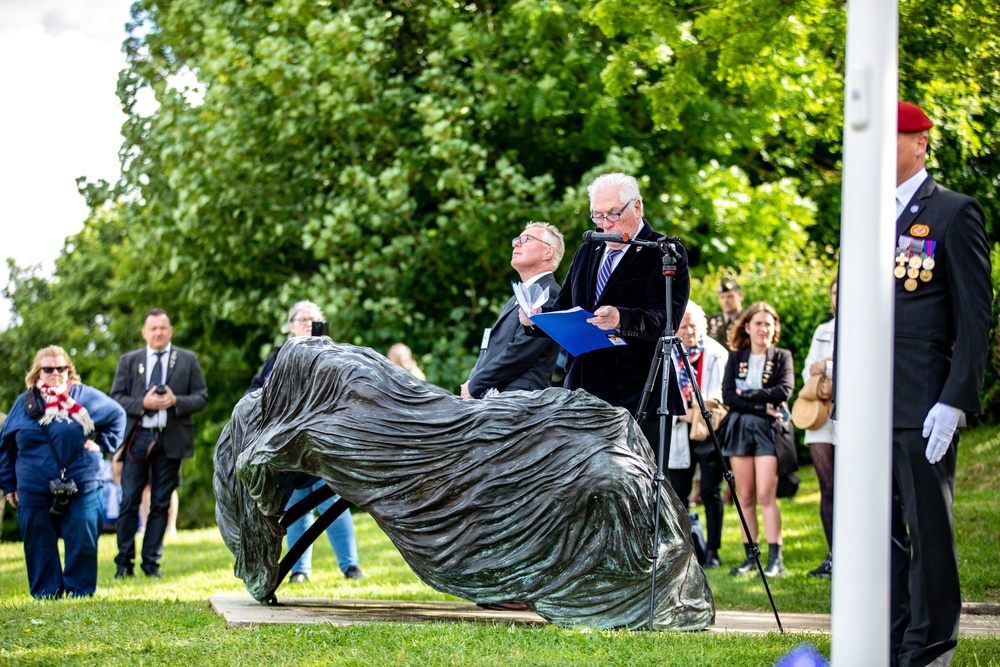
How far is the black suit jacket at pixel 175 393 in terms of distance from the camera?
424 inches

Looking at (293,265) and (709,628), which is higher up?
(293,265)

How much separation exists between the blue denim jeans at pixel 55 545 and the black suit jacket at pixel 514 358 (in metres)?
3.54

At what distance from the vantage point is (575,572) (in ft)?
19.2

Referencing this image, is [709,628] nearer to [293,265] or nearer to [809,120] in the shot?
[293,265]

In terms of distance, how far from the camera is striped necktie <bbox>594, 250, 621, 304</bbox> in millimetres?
6566

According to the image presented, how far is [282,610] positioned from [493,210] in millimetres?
8834

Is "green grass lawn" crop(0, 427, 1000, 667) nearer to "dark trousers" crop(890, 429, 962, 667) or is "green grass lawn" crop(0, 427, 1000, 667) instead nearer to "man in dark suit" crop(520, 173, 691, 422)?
"dark trousers" crop(890, 429, 962, 667)

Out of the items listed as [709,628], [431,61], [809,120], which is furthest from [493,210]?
[709,628]

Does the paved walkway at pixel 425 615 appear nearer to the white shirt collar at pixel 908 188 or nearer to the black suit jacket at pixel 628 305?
the black suit jacket at pixel 628 305

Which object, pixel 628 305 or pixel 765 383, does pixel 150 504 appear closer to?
pixel 765 383

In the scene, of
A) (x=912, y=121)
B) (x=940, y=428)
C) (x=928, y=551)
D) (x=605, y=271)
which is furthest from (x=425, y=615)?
(x=912, y=121)

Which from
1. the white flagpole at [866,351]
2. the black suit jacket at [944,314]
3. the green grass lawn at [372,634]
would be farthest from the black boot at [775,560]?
the white flagpole at [866,351]

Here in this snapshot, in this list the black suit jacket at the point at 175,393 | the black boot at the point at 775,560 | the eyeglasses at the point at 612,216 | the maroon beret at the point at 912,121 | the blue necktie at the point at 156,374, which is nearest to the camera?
the maroon beret at the point at 912,121

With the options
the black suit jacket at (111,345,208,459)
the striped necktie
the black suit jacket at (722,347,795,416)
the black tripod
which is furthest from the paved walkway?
the black suit jacket at (111,345,208,459)
